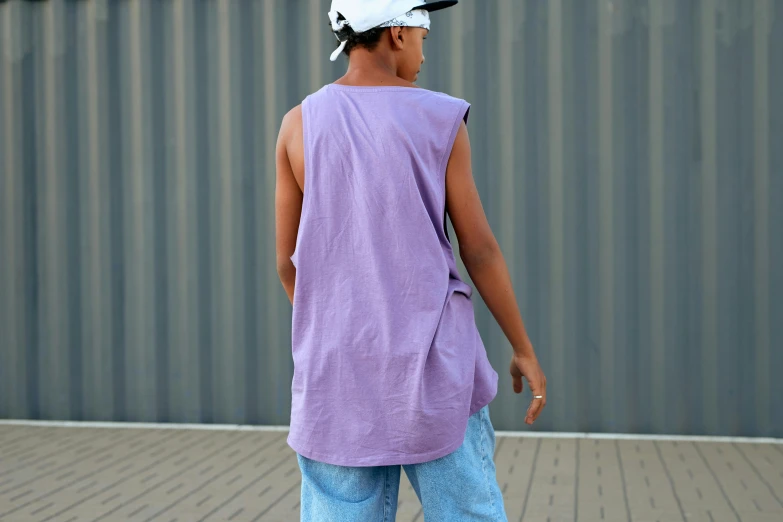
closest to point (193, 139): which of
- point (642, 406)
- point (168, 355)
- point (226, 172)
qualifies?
point (226, 172)

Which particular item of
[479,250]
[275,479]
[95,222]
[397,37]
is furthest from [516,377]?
[95,222]

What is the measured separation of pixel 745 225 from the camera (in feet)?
19.5

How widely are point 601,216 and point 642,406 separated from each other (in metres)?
1.08

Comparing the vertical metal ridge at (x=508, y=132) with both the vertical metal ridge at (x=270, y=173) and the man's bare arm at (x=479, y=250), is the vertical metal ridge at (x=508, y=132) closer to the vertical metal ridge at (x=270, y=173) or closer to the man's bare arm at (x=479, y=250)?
the vertical metal ridge at (x=270, y=173)

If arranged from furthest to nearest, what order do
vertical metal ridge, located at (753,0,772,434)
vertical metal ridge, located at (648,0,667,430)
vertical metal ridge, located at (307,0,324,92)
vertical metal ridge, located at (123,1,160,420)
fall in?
vertical metal ridge, located at (123,1,160,420), vertical metal ridge, located at (307,0,324,92), vertical metal ridge, located at (648,0,667,430), vertical metal ridge, located at (753,0,772,434)

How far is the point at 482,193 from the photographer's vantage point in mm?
6246

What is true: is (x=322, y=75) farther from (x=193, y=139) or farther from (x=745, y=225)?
(x=745, y=225)

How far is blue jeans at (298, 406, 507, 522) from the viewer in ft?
7.35

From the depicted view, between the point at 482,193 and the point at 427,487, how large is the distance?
4112mm

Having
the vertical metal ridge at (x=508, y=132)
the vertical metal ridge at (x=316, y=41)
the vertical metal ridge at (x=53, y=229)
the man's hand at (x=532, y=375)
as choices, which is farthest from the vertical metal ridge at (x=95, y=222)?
the man's hand at (x=532, y=375)

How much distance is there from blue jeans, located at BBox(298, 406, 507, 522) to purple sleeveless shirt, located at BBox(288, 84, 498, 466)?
0.05 metres

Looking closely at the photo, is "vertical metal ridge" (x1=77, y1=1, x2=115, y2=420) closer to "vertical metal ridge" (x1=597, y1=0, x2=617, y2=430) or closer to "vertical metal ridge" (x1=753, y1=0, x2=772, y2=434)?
"vertical metal ridge" (x1=597, y1=0, x2=617, y2=430)

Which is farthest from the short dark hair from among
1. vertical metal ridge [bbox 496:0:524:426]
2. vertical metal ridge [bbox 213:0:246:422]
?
vertical metal ridge [bbox 213:0:246:422]

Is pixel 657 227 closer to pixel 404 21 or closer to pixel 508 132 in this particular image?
pixel 508 132
